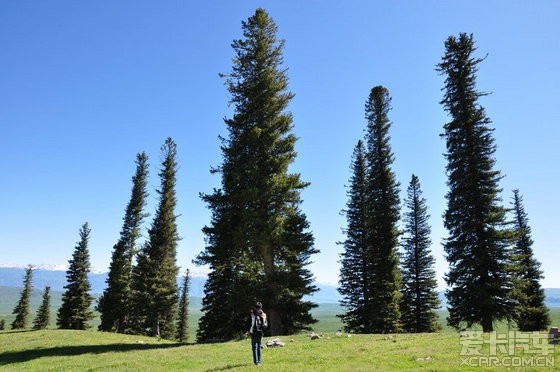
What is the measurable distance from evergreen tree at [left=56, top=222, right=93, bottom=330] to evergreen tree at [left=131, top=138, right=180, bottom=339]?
10.2 m

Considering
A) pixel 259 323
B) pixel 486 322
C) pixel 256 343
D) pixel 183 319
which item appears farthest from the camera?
pixel 183 319

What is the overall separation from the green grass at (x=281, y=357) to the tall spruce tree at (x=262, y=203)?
364 cm

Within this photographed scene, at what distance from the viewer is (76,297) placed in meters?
52.2

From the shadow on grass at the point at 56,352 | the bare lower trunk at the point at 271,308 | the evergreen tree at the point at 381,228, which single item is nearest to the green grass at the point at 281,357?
the shadow on grass at the point at 56,352

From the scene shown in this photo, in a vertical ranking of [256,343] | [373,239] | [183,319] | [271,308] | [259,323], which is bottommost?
[183,319]

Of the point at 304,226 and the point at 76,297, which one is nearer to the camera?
the point at 304,226

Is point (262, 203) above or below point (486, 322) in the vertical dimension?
above

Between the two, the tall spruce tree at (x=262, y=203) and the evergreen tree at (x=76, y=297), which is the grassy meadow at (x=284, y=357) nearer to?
the tall spruce tree at (x=262, y=203)

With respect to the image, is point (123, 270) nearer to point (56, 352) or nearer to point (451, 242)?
point (56, 352)

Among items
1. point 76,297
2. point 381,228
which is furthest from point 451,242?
point 76,297

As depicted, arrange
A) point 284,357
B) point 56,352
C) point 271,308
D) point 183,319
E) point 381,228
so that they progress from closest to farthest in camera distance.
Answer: point 284,357, point 56,352, point 271,308, point 381,228, point 183,319

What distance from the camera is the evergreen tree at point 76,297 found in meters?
51.0

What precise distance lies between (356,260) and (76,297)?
4166 cm

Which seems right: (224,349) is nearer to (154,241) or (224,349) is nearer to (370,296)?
(370,296)
